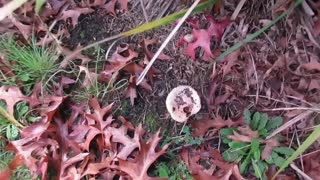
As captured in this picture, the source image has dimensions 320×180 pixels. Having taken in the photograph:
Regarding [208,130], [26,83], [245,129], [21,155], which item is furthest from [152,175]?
[26,83]

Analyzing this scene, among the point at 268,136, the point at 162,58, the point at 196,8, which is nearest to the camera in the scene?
the point at 196,8

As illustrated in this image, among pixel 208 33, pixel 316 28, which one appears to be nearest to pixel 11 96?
pixel 208 33

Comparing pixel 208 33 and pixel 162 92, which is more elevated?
pixel 208 33

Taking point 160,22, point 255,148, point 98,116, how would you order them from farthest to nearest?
point 98,116, point 255,148, point 160,22

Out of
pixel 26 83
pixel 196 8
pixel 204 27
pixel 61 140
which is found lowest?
pixel 61 140

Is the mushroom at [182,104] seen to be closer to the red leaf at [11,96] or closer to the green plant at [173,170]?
the green plant at [173,170]

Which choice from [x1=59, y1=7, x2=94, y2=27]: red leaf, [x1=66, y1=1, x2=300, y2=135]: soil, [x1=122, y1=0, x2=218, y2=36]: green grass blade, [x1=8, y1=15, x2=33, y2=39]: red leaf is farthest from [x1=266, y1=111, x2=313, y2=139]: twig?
[x1=8, y1=15, x2=33, y2=39]: red leaf

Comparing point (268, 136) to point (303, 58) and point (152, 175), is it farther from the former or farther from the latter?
point (152, 175)

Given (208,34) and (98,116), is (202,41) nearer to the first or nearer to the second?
(208,34)
